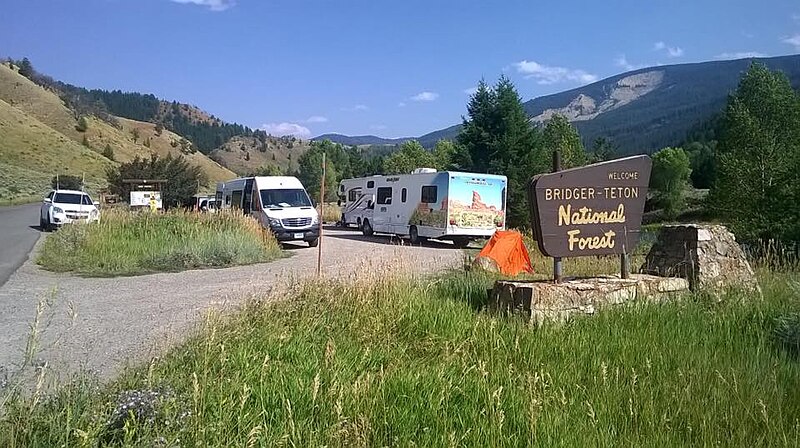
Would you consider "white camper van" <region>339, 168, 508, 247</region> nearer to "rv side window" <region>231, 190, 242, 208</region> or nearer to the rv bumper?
the rv bumper

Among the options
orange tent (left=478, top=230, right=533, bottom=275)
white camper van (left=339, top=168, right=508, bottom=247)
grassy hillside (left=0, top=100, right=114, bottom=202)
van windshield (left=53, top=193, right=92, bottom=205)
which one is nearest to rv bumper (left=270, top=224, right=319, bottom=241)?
white camper van (left=339, top=168, right=508, bottom=247)

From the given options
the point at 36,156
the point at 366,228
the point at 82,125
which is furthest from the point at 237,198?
the point at 82,125

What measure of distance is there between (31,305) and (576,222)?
7.81 meters

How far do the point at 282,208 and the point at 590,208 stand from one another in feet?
51.2

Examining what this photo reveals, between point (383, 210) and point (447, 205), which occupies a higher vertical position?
point (447, 205)

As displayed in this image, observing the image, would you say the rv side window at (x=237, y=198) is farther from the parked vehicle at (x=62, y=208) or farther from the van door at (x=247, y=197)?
the parked vehicle at (x=62, y=208)

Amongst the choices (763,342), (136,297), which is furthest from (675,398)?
(136,297)

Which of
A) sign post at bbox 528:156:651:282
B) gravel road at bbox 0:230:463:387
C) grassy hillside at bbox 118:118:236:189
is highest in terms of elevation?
grassy hillside at bbox 118:118:236:189

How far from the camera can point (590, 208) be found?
25.0 feet

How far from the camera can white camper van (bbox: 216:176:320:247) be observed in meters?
21.2

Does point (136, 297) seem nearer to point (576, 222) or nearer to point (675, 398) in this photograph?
point (576, 222)

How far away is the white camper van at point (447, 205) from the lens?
74.6ft

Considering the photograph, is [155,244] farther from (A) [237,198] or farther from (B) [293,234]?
(A) [237,198]

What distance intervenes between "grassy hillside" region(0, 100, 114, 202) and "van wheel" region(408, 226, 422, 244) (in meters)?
47.7
